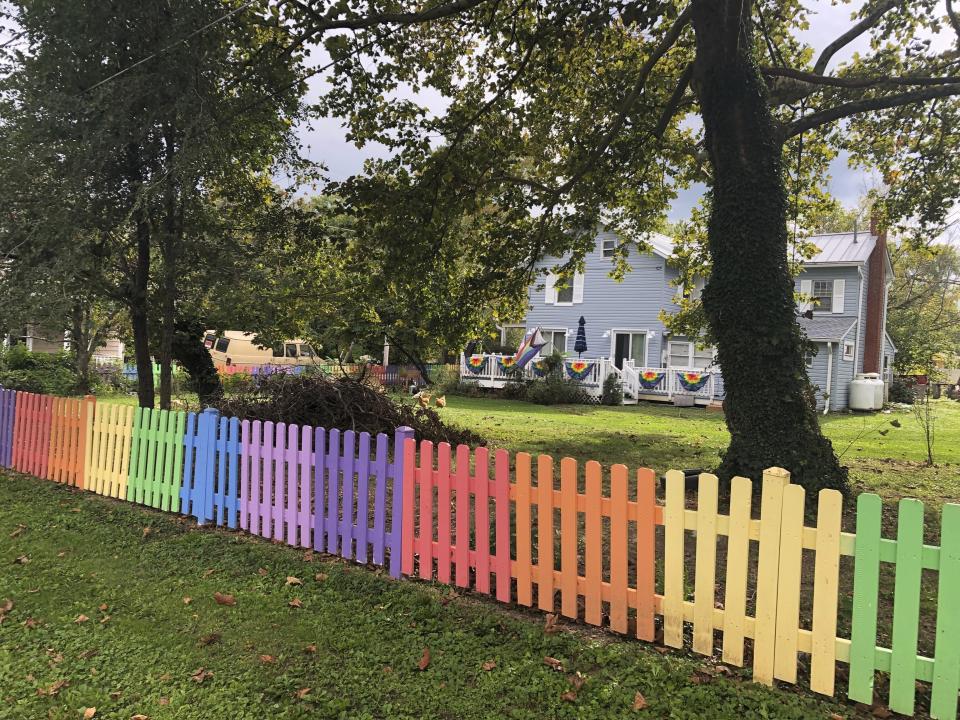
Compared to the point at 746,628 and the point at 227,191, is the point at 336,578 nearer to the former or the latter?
the point at 746,628

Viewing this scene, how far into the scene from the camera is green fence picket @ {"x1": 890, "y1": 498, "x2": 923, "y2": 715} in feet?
8.29

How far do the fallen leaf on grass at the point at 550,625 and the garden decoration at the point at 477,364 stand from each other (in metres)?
19.3

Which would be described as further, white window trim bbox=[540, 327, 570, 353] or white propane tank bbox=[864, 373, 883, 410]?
white window trim bbox=[540, 327, 570, 353]

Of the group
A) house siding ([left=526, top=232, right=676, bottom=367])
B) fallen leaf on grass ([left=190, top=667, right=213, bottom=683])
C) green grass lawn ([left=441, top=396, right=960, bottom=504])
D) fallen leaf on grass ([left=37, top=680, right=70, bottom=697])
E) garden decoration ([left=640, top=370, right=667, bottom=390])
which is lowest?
fallen leaf on grass ([left=37, top=680, right=70, bottom=697])

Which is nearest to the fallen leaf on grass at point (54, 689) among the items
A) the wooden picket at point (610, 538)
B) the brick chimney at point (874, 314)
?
the wooden picket at point (610, 538)

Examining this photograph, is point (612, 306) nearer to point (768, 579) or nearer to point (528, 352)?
point (528, 352)

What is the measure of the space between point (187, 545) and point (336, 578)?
1.61 m

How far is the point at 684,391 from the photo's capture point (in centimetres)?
2045

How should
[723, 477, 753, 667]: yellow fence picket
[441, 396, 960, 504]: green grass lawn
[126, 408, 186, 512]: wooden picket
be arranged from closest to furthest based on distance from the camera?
[723, 477, 753, 667]: yellow fence picket, [126, 408, 186, 512]: wooden picket, [441, 396, 960, 504]: green grass lawn

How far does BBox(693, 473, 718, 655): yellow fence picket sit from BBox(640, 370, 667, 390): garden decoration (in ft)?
60.6

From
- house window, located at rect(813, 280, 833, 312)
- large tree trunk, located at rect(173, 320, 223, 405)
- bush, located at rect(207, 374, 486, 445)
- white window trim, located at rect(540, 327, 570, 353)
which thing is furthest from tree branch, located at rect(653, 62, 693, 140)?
white window trim, located at rect(540, 327, 570, 353)

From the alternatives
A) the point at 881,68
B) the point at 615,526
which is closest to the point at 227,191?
the point at 615,526

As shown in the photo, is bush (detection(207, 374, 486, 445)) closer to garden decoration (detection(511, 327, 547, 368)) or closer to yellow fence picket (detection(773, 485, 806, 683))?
yellow fence picket (detection(773, 485, 806, 683))

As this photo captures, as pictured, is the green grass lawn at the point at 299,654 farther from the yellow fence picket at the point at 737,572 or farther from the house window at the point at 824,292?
the house window at the point at 824,292
